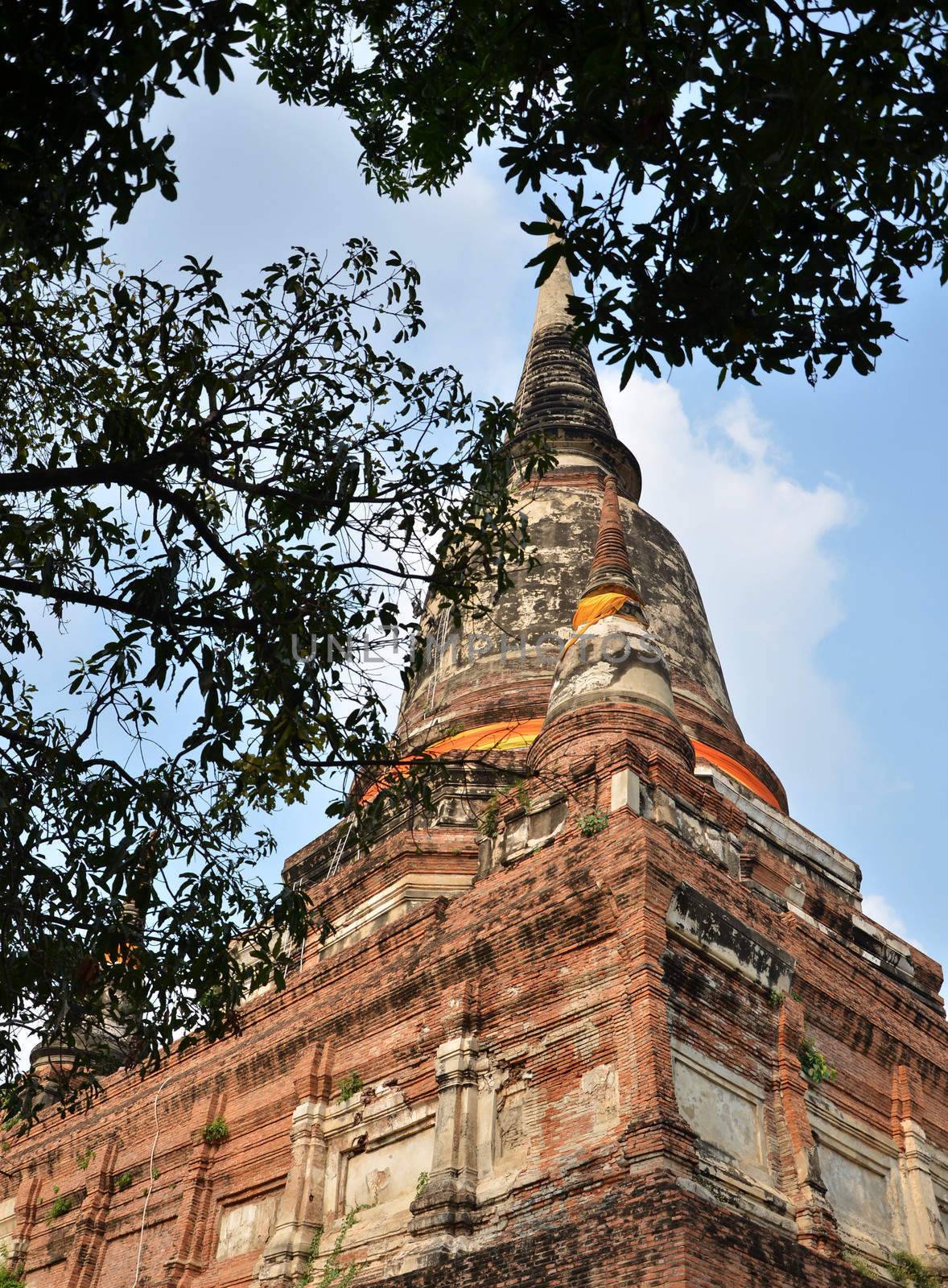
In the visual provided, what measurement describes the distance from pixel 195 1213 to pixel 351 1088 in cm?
238

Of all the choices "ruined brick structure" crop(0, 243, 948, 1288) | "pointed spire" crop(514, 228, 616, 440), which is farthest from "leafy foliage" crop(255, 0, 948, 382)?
"pointed spire" crop(514, 228, 616, 440)

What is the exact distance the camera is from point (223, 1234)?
38.3 ft

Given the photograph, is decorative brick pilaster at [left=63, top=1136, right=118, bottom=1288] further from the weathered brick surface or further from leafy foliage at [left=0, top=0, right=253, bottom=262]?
leafy foliage at [left=0, top=0, right=253, bottom=262]

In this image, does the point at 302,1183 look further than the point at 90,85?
Yes

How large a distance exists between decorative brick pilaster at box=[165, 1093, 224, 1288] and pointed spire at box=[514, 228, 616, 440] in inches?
535

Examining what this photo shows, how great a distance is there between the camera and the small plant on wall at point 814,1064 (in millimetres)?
10188

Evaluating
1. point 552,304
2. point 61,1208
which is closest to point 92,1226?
point 61,1208

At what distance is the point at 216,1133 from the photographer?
12.2 m

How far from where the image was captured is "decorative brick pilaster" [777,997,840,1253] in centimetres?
906

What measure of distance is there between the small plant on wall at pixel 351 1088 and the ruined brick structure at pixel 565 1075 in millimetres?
30

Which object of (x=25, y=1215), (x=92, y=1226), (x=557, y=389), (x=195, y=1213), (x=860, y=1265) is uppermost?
(x=557, y=389)

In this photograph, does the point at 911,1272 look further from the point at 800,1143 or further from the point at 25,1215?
the point at 25,1215

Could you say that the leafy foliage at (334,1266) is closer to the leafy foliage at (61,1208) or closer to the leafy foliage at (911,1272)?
the leafy foliage at (911,1272)

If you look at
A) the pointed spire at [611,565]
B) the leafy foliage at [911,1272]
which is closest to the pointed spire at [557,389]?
the pointed spire at [611,565]
